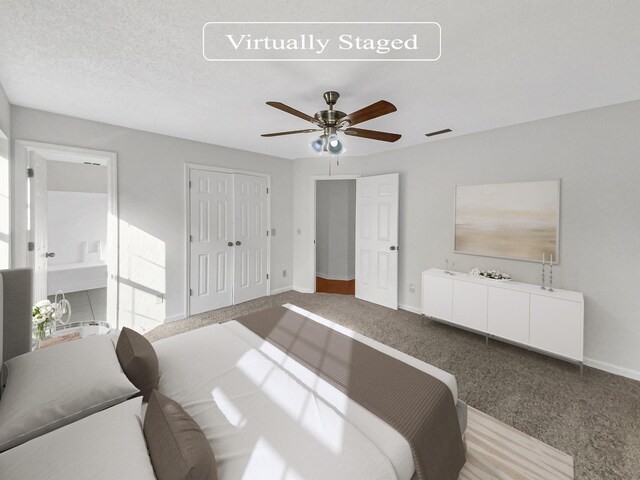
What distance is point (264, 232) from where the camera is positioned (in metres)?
4.75

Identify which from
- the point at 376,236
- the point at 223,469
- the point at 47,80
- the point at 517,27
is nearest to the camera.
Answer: the point at 223,469

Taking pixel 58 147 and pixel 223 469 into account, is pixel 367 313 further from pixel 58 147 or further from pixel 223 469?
pixel 58 147

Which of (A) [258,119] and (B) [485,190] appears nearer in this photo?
(A) [258,119]

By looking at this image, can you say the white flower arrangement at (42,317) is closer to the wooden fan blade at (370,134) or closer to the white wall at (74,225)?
the wooden fan blade at (370,134)

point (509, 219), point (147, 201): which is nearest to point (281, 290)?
point (147, 201)

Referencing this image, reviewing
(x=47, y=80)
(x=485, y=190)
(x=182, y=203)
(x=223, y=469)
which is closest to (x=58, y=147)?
(x=47, y=80)

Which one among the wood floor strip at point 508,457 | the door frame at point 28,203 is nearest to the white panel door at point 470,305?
the wood floor strip at point 508,457

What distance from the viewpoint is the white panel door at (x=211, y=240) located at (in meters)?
3.88

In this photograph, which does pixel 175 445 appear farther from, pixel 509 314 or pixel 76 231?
pixel 76 231

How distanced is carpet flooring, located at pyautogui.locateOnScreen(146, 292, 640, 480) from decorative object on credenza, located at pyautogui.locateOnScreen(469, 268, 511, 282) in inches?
28.9

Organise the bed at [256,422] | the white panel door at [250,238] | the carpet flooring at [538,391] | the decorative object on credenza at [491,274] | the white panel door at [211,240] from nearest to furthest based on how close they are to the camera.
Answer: the bed at [256,422]
the carpet flooring at [538,391]
the decorative object on credenza at [491,274]
the white panel door at [211,240]
the white panel door at [250,238]

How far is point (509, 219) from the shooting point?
317 centimetres

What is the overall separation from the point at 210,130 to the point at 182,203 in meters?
1.06

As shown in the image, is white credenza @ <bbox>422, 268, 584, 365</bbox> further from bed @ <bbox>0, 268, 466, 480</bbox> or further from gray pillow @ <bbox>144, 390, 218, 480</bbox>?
gray pillow @ <bbox>144, 390, 218, 480</bbox>
